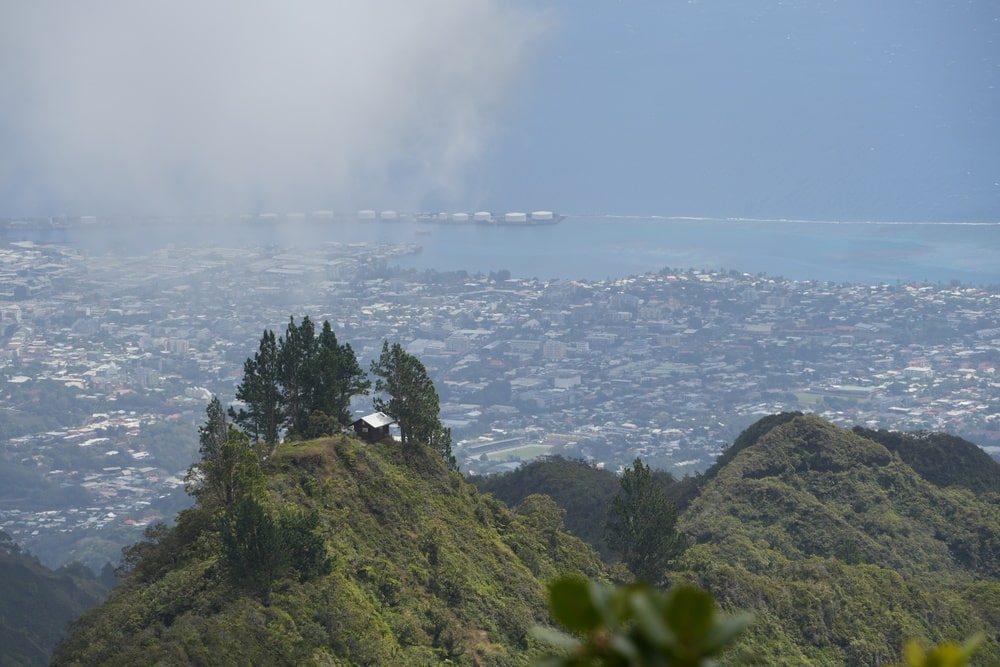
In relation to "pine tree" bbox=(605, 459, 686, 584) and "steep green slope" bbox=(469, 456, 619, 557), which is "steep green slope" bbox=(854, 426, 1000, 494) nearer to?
"steep green slope" bbox=(469, 456, 619, 557)

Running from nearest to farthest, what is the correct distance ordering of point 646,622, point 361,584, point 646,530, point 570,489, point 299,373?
point 646,622
point 361,584
point 646,530
point 299,373
point 570,489

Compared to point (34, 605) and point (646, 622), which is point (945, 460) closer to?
point (34, 605)

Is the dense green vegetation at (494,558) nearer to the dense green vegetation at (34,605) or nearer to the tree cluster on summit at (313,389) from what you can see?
the tree cluster on summit at (313,389)

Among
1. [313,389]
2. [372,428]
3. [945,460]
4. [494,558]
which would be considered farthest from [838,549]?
[313,389]

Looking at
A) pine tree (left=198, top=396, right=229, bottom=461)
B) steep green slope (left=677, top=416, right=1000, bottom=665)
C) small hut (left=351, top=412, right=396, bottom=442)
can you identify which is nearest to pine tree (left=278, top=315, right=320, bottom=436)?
small hut (left=351, top=412, right=396, bottom=442)

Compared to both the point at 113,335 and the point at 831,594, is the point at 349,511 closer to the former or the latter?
the point at 831,594

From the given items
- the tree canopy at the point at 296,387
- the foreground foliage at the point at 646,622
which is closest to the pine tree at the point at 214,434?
the tree canopy at the point at 296,387

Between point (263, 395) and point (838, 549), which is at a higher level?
point (263, 395)

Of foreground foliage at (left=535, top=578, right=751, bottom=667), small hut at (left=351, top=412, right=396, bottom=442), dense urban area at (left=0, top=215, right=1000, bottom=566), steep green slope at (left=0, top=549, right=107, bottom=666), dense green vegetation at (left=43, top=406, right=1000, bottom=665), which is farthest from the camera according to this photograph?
dense urban area at (left=0, top=215, right=1000, bottom=566)
